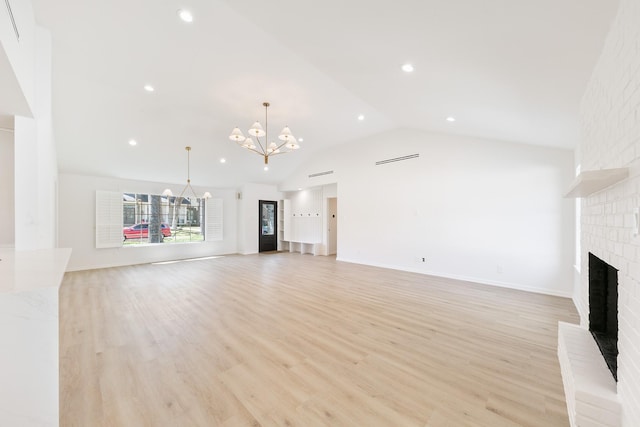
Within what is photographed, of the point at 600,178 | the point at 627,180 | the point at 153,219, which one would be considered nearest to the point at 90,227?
the point at 153,219

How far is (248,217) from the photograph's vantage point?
917 centimetres

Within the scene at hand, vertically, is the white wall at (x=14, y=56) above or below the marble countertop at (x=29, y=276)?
above

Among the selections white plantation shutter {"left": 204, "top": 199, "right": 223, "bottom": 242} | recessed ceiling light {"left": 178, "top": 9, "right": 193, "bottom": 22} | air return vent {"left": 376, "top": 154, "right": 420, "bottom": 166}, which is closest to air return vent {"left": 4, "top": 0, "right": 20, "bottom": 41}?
recessed ceiling light {"left": 178, "top": 9, "right": 193, "bottom": 22}

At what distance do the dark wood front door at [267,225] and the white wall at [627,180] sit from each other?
347 inches

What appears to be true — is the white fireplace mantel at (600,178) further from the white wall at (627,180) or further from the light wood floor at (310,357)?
the light wood floor at (310,357)

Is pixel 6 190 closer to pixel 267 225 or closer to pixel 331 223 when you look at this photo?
pixel 331 223

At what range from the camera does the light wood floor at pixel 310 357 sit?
171 cm

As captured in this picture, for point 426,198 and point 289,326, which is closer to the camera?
point 289,326

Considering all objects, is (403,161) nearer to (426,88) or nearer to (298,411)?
(426,88)

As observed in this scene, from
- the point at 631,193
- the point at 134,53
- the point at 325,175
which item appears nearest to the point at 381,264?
the point at 325,175

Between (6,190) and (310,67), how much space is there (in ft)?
12.4

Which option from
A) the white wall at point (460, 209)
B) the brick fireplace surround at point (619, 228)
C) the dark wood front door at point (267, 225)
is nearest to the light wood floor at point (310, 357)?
the brick fireplace surround at point (619, 228)

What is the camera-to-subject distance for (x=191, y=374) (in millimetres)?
2113

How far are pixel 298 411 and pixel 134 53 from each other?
4.44m
